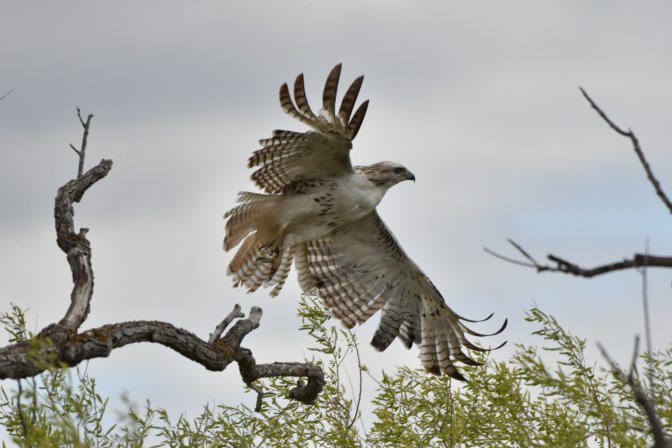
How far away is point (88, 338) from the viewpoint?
5.53 metres

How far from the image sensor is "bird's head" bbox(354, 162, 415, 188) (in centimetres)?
878

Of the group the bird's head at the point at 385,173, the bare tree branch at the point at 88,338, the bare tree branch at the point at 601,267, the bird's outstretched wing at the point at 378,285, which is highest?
the bird's head at the point at 385,173

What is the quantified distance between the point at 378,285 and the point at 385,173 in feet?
4.15

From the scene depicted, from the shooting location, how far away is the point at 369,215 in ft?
30.3

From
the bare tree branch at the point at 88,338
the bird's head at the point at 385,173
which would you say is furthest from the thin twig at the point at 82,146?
the bird's head at the point at 385,173

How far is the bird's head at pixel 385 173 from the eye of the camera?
8.78 metres

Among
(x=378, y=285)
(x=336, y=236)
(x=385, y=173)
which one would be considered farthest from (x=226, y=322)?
(x=378, y=285)

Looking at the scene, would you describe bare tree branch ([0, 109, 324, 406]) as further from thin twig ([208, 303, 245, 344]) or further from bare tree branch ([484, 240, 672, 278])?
bare tree branch ([484, 240, 672, 278])

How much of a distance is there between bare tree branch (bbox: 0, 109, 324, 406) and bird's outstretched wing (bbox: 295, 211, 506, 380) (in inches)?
81.0

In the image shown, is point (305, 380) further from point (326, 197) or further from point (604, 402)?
point (604, 402)

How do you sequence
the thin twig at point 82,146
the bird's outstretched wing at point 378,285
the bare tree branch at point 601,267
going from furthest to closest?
1. the bird's outstretched wing at point 378,285
2. the thin twig at point 82,146
3. the bare tree branch at point 601,267

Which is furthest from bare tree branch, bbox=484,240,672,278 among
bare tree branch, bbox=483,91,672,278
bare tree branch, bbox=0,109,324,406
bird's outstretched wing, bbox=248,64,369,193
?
bird's outstretched wing, bbox=248,64,369,193

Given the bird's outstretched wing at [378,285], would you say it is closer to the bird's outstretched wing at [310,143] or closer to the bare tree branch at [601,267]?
the bird's outstretched wing at [310,143]

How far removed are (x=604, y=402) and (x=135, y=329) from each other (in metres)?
3.06
